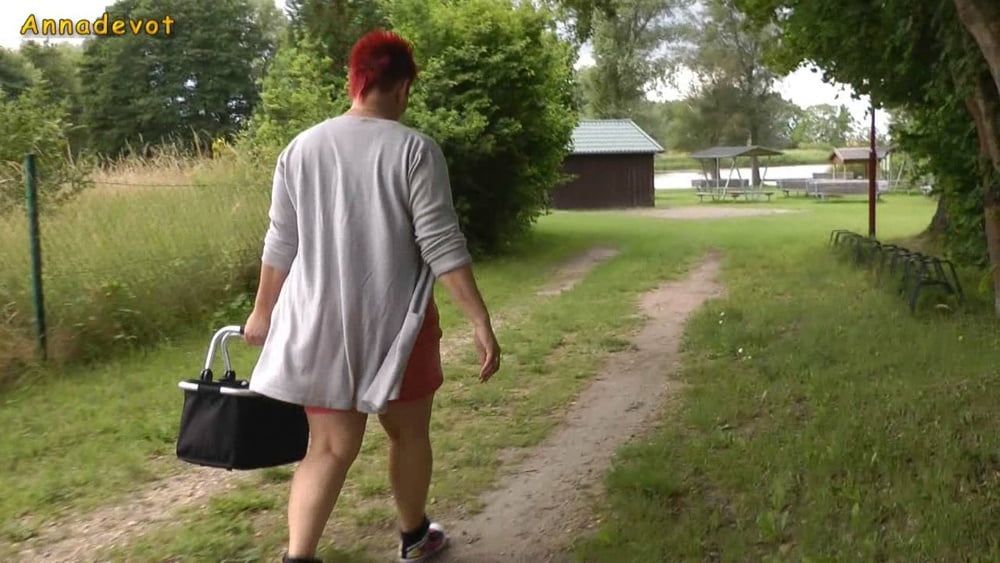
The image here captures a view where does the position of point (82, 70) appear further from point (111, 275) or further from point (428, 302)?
point (428, 302)

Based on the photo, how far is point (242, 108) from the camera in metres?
43.4

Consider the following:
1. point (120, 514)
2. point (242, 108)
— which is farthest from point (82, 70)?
point (120, 514)

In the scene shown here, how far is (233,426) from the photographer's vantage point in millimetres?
3373

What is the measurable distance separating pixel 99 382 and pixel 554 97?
507 inches

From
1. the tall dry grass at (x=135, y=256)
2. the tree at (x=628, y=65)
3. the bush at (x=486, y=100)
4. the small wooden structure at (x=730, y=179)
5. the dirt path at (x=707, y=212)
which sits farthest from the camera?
the tree at (x=628, y=65)

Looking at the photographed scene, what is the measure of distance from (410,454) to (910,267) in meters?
8.64

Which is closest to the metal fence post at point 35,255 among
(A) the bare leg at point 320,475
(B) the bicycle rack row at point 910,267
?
(A) the bare leg at point 320,475

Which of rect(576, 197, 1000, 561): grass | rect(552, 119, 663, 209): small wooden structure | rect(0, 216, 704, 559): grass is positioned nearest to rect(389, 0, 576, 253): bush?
rect(0, 216, 704, 559): grass

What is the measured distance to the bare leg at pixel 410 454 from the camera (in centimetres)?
355

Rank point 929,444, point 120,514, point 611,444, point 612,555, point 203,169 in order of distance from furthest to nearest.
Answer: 1. point 203,169
2. point 611,444
3. point 929,444
4. point 120,514
5. point 612,555

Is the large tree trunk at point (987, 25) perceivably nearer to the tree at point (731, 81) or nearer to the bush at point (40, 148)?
the bush at point (40, 148)

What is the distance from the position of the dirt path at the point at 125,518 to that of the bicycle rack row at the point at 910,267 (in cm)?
703

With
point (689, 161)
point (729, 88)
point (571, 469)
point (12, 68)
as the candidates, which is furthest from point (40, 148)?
point (689, 161)

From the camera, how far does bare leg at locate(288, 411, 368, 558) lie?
133 inches
